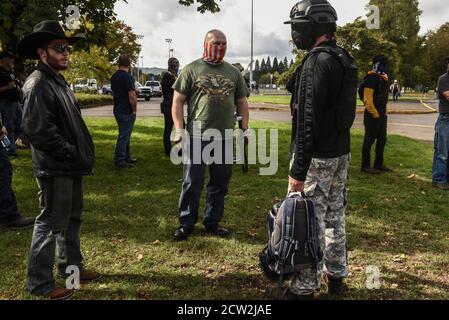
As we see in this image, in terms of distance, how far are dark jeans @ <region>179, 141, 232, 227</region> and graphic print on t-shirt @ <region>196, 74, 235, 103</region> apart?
1.70 ft

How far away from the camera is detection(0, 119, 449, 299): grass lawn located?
3627 mm

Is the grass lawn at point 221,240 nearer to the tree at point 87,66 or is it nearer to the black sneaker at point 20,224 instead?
the black sneaker at point 20,224

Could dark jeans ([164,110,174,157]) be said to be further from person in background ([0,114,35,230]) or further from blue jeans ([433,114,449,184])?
blue jeans ([433,114,449,184])

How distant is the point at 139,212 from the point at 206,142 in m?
1.70

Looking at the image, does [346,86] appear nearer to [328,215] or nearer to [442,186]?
[328,215]

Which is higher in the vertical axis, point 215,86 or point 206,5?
point 206,5

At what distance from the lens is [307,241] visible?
10.1 ft

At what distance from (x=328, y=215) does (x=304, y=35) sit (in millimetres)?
1436

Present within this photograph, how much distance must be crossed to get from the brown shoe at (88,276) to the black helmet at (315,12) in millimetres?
2753

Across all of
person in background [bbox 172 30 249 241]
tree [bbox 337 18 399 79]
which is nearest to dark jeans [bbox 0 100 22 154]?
person in background [bbox 172 30 249 241]

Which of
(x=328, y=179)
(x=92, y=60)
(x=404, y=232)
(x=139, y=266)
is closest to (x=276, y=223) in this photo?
(x=328, y=179)

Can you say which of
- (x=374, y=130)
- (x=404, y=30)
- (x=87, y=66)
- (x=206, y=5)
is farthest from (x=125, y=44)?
(x=374, y=130)

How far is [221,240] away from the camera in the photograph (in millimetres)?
4672
